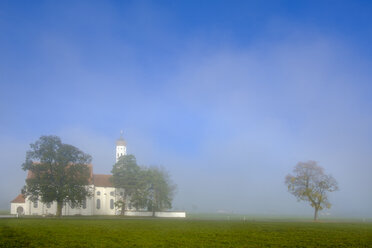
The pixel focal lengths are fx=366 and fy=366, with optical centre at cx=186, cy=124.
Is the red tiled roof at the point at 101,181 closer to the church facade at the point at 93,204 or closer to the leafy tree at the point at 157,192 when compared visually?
the church facade at the point at 93,204

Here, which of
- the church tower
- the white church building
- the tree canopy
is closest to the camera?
the tree canopy

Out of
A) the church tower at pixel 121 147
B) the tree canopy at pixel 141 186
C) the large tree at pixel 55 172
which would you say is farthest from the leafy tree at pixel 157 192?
the church tower at pixel 121 147

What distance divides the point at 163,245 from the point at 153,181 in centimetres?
5972

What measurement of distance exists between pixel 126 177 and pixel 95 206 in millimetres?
18838

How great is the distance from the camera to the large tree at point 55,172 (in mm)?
67375

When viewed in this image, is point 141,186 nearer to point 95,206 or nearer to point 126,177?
point 126,177

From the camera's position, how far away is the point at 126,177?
3209 inches

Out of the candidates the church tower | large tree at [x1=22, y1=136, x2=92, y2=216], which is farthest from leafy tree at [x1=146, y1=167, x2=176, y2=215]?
the church tower

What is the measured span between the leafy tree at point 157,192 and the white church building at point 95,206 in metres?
2.90

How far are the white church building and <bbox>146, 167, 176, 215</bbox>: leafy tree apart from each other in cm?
290

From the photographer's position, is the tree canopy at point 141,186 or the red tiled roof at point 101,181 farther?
the red tiled roof at point 101,181

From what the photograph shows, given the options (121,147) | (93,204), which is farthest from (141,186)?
(121,147)

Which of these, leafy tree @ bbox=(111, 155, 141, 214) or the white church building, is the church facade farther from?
leafy tree @ bbox=(111, 155, 141, 214)

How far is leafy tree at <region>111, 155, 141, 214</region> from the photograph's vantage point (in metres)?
81.5
